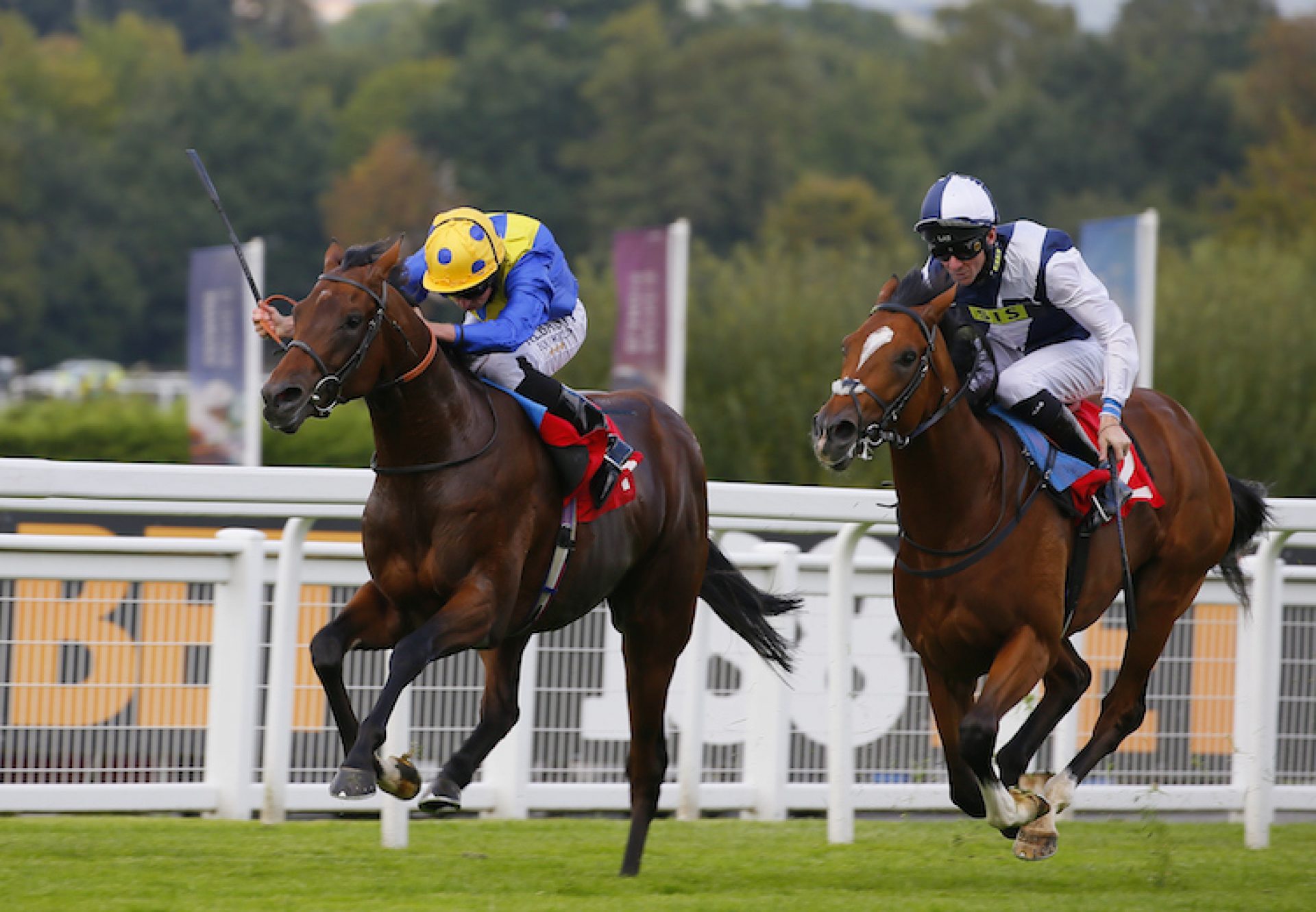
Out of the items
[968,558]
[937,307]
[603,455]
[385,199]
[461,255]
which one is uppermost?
[385,199]

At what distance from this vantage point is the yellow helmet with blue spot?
5.36 m

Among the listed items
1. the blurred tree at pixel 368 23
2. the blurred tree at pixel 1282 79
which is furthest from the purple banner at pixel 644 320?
the blurred tree at pixel 368 23

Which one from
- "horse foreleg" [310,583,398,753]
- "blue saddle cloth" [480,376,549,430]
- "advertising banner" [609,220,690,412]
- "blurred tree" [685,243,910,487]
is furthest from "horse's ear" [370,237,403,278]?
"blurred tree" [685,243,910,487]

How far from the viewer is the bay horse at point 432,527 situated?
16.3ft

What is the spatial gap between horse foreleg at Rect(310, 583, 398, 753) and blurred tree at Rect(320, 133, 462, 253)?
5584 cm

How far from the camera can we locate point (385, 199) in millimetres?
61719

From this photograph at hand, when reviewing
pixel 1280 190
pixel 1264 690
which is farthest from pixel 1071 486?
pixel 1280 190

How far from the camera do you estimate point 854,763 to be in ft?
23.1

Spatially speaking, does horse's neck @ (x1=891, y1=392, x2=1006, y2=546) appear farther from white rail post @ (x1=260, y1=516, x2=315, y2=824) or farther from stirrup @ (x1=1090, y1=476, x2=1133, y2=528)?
white rail post @ (x1=260, y1=516, x2=315, y2=824)

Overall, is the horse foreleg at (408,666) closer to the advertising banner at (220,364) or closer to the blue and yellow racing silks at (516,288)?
the blue and yellow racing silks at (516,288)

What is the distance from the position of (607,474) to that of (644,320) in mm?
9227

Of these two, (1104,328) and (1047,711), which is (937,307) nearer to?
(1104,328)

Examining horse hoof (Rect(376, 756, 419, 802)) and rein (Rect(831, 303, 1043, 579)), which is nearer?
rein (Rect(831, 303, 1043, 579))

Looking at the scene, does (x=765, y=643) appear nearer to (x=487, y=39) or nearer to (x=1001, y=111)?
(x=1001, y=111)
